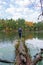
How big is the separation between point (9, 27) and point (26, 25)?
3.73 m

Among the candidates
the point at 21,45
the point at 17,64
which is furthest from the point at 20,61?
the point at 21,45

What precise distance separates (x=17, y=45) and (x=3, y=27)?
4214 cm

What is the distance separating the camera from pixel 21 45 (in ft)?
16.7

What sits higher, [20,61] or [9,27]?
[20,61]

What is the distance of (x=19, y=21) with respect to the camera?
47.0 m

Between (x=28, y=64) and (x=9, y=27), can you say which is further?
(x=9, y=27)

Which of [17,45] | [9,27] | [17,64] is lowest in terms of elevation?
[9,27]

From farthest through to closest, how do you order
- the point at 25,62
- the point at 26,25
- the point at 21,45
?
the point at 26,25, the point at 21,45, the point at 25,62

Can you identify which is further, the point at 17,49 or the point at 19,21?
the point at 19,21

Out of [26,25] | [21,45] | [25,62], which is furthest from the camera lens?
[26,25]

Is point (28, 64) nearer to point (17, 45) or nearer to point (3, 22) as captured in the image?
point (17, 45)

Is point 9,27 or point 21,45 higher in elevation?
point 21,45

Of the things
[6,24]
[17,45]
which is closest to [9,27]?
[6,24]

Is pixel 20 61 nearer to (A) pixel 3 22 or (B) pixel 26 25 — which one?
(B) pixel 26 25
